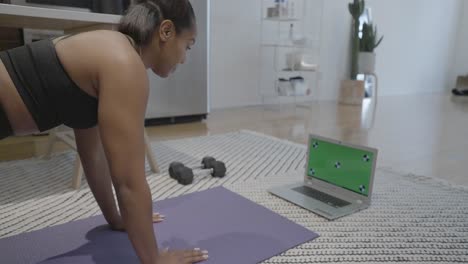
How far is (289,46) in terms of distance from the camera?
3270mm

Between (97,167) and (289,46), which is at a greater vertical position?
(289,46)

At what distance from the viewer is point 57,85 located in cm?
70

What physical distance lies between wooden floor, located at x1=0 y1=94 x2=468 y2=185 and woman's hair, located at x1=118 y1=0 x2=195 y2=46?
1.26 m

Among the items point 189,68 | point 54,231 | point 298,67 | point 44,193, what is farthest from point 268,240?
point 298,67

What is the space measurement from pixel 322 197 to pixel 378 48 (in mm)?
3674

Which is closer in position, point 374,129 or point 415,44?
point 374,129

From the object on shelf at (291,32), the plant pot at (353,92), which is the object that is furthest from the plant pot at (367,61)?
the object on shelf at (291,32)

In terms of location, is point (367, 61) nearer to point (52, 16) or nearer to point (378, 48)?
point (378, 48)

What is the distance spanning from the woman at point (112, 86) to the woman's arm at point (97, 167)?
18 centimetres

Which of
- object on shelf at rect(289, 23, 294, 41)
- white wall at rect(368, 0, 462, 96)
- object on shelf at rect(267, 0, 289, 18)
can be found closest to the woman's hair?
object on shelf at rect(267, 0, 289, 18)

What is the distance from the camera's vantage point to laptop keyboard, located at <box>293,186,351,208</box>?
1233 millimetres

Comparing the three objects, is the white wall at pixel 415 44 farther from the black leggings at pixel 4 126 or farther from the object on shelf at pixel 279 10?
the black leggings at pixel 4 126

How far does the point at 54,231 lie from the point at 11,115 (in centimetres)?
45

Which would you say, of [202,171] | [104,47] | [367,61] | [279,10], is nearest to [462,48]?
[367,61]
